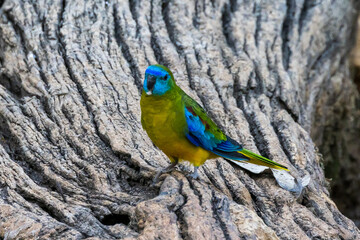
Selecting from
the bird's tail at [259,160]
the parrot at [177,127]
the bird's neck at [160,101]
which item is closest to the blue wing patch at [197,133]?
the parrot at [177,127]

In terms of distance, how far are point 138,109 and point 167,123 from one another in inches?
37.1

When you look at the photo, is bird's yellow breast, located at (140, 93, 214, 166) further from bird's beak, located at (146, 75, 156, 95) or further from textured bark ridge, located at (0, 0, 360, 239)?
textured bark ridge, located at (0, 0, 360, 239)

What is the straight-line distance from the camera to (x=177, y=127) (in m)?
3.30

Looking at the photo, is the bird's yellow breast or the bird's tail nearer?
the bird's yellow breast

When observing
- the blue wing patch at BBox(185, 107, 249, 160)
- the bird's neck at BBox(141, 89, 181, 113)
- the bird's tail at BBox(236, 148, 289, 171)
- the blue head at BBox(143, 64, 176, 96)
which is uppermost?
the blue head at BBox(143, 64, 176, 96)

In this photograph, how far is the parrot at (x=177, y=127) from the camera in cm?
327

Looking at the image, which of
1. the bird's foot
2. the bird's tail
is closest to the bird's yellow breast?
the bird's foot

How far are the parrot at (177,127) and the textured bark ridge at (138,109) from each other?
16cm

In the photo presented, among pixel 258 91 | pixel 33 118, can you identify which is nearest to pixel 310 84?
pixel 258 91

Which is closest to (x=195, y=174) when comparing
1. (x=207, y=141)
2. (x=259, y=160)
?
(x=207, y=141)

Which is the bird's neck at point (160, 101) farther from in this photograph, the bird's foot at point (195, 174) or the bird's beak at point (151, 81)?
the bird's foot at point (195, 174)

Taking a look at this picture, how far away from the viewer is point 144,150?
371cm

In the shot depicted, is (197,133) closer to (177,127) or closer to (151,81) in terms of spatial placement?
(177,127)

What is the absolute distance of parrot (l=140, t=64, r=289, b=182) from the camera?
10.7 ft
